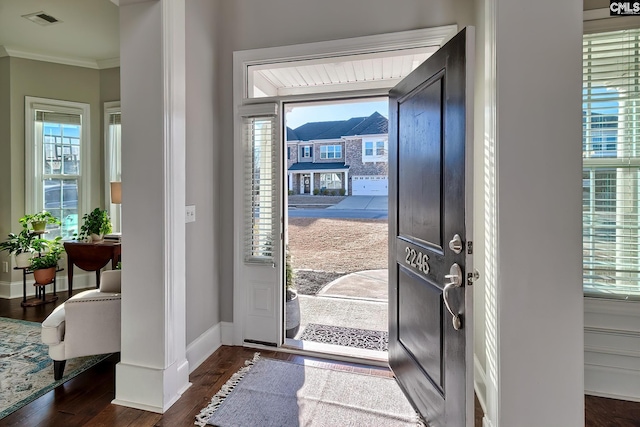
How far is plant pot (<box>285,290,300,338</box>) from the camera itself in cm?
303

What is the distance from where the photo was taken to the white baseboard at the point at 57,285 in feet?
13.4

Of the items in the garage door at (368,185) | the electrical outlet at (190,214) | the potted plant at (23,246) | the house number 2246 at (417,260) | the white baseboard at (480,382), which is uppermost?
the garage door at (368,185)

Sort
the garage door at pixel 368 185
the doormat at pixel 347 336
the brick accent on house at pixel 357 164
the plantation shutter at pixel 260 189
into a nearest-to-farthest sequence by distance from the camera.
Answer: the plantation shutter at pixel 260 189
the doormat at pixel 347 336
the brick accent on house at pixel 357 164
the garage door at pixel 368 185

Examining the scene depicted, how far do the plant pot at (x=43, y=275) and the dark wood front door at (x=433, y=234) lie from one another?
4.04 m

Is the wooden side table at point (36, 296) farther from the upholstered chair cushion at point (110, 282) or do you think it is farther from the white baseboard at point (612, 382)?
the white baseboard at point (612, 382)

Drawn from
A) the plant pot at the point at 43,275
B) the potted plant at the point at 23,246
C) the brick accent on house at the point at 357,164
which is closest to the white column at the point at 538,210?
the brick accent on house at the point at 357,164

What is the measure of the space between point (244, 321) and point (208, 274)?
52 cm

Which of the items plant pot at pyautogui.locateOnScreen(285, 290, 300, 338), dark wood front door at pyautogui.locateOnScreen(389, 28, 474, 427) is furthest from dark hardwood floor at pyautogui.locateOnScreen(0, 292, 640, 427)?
plant pot at pyautogui.locateOnScreen(285, 290, 300, 338)

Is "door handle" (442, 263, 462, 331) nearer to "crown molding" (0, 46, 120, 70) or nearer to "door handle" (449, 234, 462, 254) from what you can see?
"door handle" (449, 234, 462, 254)

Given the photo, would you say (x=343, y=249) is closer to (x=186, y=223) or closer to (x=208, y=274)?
(x=208, y=274)

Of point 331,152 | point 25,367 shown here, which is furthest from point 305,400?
point 331,152

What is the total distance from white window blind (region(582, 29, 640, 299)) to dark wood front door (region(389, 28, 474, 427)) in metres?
1.26

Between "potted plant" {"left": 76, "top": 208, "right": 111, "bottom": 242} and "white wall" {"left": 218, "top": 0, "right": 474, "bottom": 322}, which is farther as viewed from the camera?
"potted plant" {"left": 76, "top": 208, "right": 111, "bottom": 242}

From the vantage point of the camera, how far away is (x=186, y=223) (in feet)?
7.64
